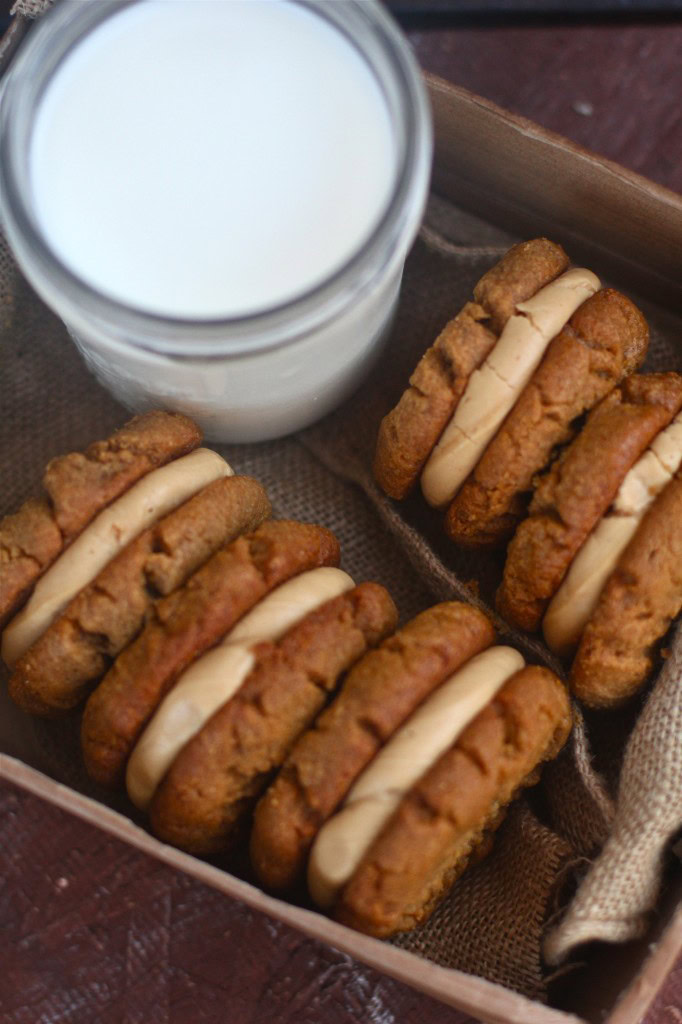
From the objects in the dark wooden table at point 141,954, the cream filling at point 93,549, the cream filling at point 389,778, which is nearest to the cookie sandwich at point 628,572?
the cream filling at point 389,778

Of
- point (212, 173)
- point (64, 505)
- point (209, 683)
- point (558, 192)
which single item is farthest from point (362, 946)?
point (558, 192)

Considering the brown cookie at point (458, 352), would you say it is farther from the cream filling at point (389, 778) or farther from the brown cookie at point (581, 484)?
the cream filling at point (389, 778)

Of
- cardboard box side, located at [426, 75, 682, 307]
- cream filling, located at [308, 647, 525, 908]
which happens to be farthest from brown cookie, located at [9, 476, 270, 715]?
cardboard box side, located at [426, 75, 682, 307]

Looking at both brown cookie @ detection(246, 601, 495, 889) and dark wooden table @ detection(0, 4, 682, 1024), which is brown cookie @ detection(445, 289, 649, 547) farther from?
dark wooden table @ detection(0, 4, 682, 1024)

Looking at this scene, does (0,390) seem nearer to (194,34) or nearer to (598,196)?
(194,34)


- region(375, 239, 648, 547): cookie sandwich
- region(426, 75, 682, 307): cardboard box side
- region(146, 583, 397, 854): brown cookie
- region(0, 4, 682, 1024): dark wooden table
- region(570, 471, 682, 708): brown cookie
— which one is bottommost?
region(0, 4, 682, 1024): dark wooden table

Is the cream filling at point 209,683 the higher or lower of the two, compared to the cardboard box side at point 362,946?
higher
